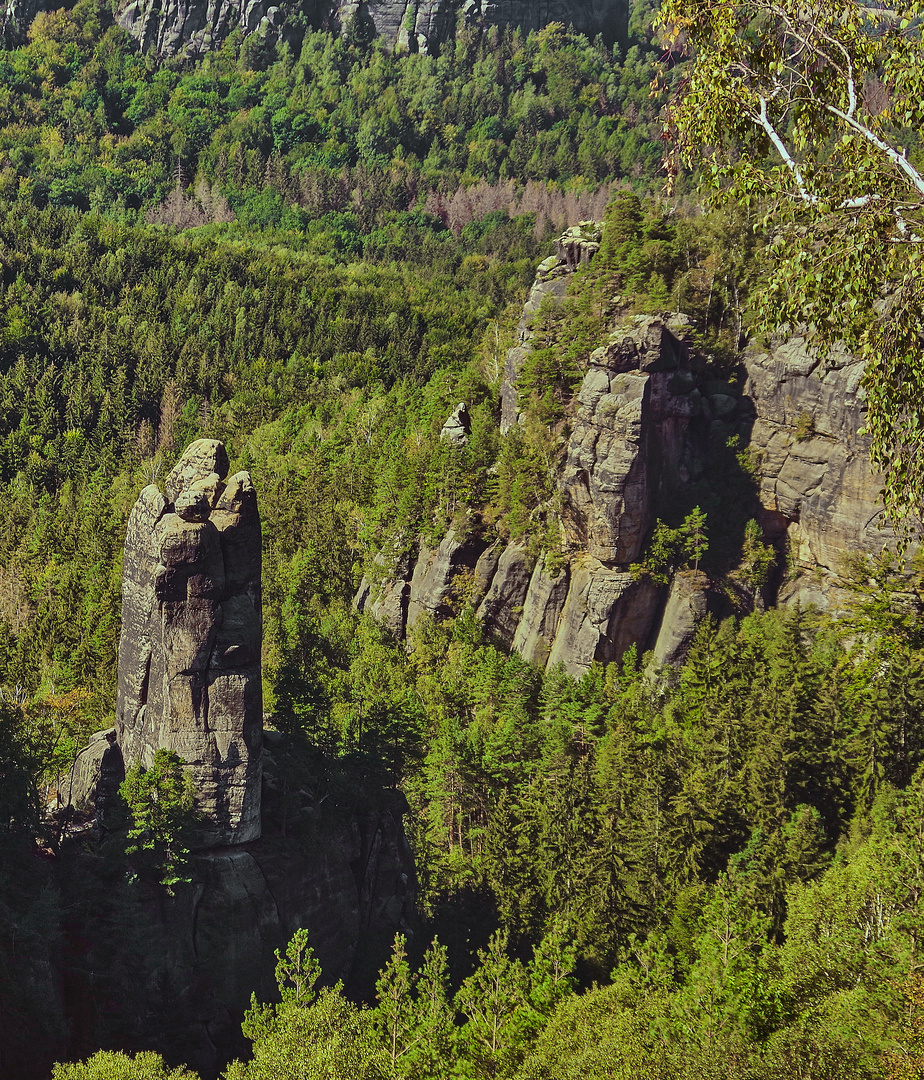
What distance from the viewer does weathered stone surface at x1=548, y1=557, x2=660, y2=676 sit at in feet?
212

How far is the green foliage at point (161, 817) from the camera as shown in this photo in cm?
3394

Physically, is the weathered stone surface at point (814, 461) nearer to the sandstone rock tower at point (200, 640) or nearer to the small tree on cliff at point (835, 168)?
the sandstone rock tower at point (200, 640)

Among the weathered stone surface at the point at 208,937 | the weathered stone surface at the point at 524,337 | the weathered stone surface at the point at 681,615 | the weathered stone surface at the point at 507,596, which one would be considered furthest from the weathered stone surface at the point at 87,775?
the weathered stone surface at the point at 524,337

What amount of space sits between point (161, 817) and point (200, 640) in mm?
6119

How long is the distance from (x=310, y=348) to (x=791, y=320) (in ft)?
393

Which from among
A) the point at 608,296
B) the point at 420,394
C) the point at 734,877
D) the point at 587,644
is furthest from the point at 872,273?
the point at 420,394

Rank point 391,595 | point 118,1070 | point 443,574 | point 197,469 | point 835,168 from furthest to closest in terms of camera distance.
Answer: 1. point 391,595
2. point 443,574
3. point 197,469
4. point 118,1070
5. point 835,168

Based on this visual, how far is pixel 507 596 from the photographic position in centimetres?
7075

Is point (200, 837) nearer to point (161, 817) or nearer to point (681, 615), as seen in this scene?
point (161, 817)

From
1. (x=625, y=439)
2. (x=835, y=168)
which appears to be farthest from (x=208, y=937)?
(x=625, y=439)

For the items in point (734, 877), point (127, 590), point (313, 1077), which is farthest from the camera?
point (734, 877)

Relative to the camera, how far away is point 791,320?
16500 millimetres

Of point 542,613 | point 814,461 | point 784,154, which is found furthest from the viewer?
point 542,613

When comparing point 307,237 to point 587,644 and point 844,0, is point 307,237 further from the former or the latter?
point 844,0
